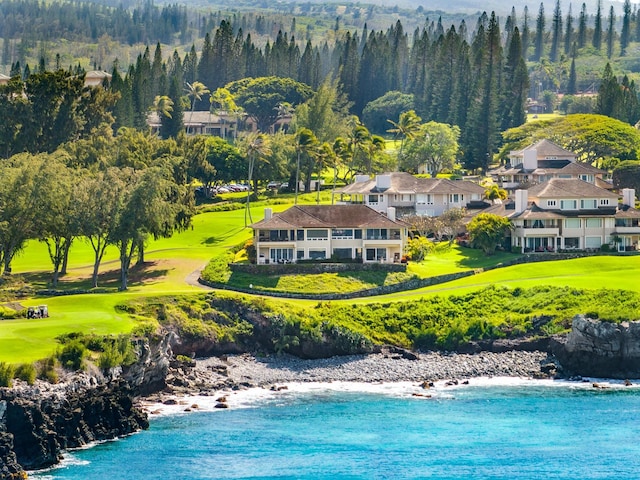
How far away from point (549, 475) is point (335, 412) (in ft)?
47.1

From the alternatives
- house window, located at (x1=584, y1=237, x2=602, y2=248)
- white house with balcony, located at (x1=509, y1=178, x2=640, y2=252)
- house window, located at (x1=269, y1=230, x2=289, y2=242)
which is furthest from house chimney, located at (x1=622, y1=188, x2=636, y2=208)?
house window, located at (x1=269, y1=230, x2=289, y2=242)

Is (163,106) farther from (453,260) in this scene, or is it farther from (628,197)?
(628,197)

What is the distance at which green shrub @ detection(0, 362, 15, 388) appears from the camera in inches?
2415

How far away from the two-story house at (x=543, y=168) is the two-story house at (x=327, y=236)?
85.1 ft

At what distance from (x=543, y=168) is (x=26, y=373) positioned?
71.9 meters

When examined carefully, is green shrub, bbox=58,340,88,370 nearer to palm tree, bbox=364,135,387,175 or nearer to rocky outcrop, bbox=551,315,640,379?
rocky outcrop, bbox=551,315,640,379

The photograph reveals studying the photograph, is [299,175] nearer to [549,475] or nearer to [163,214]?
[163,214]

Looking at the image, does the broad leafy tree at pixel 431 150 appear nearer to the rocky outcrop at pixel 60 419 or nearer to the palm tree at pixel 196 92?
the palm tree at pixel 196 92

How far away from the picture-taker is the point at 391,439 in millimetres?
64125

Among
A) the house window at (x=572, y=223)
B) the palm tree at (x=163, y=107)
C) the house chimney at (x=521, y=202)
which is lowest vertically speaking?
the house window at (x=572, y=223)

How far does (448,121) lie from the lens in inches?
6462

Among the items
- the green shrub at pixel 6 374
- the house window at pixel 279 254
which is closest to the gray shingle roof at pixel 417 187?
the house window at pixel 279 254

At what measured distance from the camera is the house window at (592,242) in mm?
102938

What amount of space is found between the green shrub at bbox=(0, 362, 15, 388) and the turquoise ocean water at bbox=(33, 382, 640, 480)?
4.25 meters
